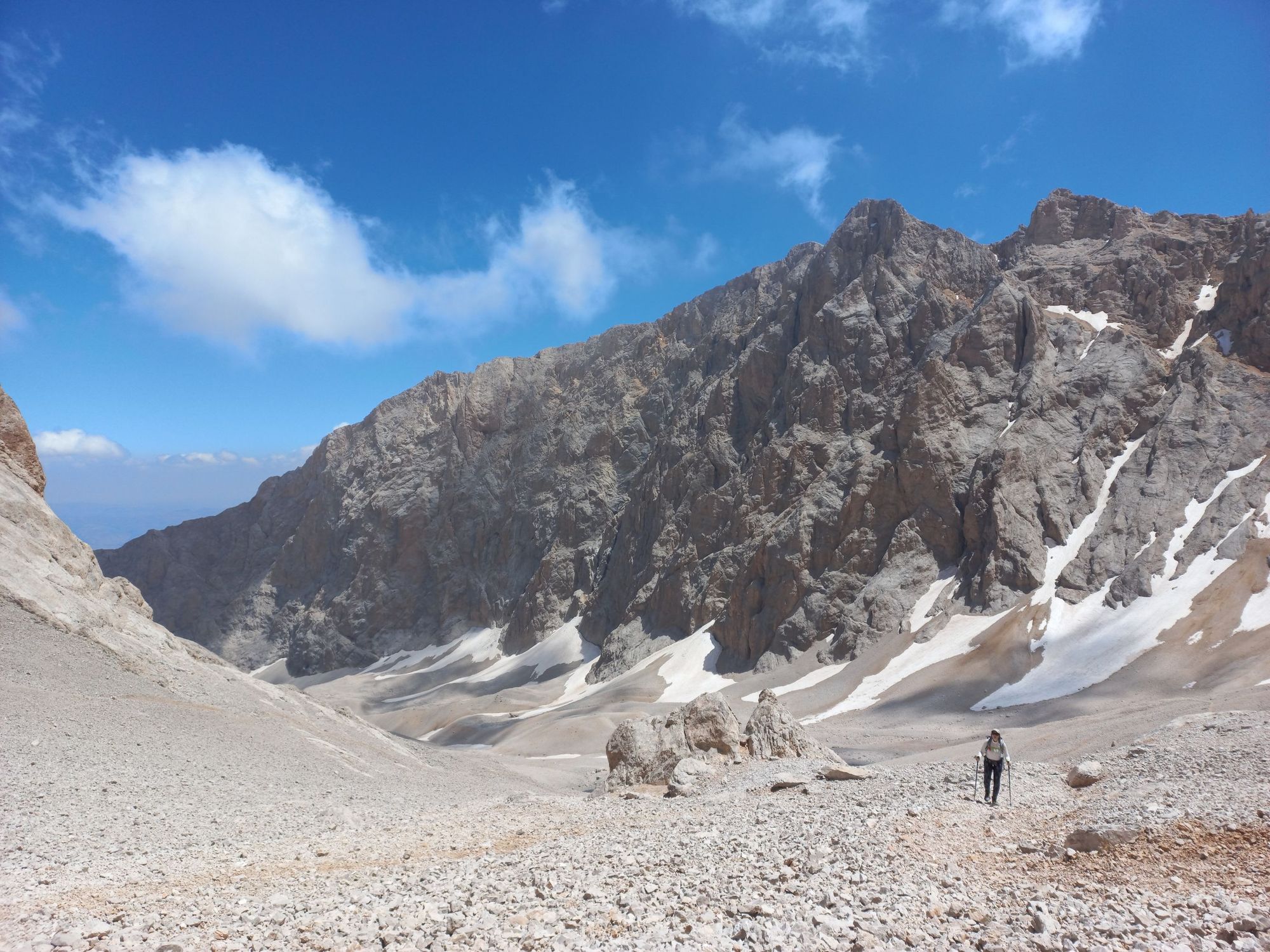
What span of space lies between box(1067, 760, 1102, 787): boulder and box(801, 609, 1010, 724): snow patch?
38.1 metres

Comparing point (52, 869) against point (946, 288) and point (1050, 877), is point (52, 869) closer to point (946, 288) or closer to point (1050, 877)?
point (1050, 877)

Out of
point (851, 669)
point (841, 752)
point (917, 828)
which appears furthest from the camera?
point (851, 669)

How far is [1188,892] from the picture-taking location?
311 inches

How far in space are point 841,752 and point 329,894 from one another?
3146 centimetres

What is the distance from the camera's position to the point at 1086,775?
14.3 m

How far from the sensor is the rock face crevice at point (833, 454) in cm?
6166

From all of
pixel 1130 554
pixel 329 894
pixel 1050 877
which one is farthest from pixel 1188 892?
pixel 1130 554

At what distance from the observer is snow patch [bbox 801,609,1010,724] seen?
52997mm

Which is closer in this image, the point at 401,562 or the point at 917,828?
the point at 917,828

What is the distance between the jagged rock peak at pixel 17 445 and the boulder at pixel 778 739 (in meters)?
28.2

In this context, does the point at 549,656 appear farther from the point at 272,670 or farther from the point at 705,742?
the point at 705,742

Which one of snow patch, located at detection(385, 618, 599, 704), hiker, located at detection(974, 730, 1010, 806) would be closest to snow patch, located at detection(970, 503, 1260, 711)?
hiker, located at detection(974, 730, 1010, 806)

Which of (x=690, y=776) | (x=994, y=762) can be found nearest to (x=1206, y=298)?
(x=690, y=776)

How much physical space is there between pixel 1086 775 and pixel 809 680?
47.2 meters
